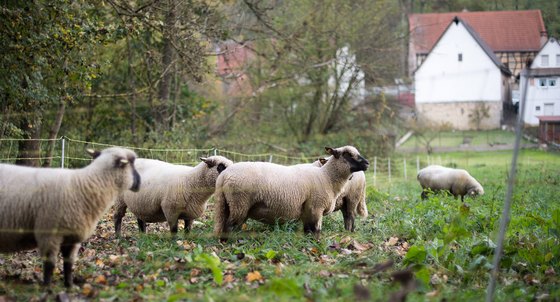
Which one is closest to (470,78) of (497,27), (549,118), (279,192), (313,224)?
(549,118)

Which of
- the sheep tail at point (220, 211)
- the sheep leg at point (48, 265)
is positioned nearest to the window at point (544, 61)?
the sheep tail at point (220, 211)

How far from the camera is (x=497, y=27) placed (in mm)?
13008

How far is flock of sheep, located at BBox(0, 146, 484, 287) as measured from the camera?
3439 mm

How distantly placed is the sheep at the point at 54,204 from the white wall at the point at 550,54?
5.69m

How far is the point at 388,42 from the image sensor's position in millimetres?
19719

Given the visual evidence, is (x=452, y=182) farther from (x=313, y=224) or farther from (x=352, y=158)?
(x=313, y=224)

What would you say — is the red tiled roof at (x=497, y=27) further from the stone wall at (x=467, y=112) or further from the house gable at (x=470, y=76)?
the stone wall at (x=467, y=112)

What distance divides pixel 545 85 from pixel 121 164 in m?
6.10

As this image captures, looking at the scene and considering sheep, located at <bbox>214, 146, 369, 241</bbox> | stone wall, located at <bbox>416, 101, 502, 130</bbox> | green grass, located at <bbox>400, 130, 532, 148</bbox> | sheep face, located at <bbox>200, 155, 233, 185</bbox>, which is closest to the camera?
sheep, located at <bbox>214, 146, 369, 241</bbox>

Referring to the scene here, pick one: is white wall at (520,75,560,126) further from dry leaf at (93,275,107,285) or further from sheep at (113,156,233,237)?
dry leaf at (93,275,107,285)

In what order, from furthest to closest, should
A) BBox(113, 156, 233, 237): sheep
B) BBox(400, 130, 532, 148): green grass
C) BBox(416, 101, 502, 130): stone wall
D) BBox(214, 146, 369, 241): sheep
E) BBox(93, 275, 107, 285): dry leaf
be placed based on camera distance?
BBox(400, 130, 532, 148): green grass < BBox(416, 101, 502, 130): stone wall < BBox(113, 156, 233, 237): sheep < BBox(214, 146, 369, 241): sheep < BBox(93, 275, 107, 285): dry leaf

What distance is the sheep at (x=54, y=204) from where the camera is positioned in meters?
3.41

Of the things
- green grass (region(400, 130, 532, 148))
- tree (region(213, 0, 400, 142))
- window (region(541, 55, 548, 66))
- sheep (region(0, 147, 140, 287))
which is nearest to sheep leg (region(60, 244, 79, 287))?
sheep (region(0, 147, 140, 287))

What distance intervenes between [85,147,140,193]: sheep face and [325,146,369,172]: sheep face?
10.6 ft
